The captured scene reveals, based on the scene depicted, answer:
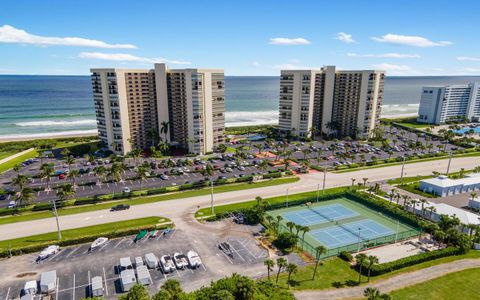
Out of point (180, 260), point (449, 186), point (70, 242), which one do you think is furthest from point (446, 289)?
point (70, 242)

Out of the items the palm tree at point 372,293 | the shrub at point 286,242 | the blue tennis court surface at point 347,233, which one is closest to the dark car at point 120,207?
the shrub at point 286,242

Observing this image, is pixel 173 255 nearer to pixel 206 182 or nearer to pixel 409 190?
pixel 206 182

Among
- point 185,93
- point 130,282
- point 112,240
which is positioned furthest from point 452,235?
point 185,93

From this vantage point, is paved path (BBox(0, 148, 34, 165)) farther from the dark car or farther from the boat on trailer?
the boat on trailer

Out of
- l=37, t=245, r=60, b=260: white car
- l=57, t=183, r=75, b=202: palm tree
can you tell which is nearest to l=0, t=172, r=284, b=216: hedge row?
l=57, t=183, r=75, b=202: palm tree

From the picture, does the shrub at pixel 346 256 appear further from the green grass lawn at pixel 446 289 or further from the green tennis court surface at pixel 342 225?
the green grass lawn at pixel 446 289
